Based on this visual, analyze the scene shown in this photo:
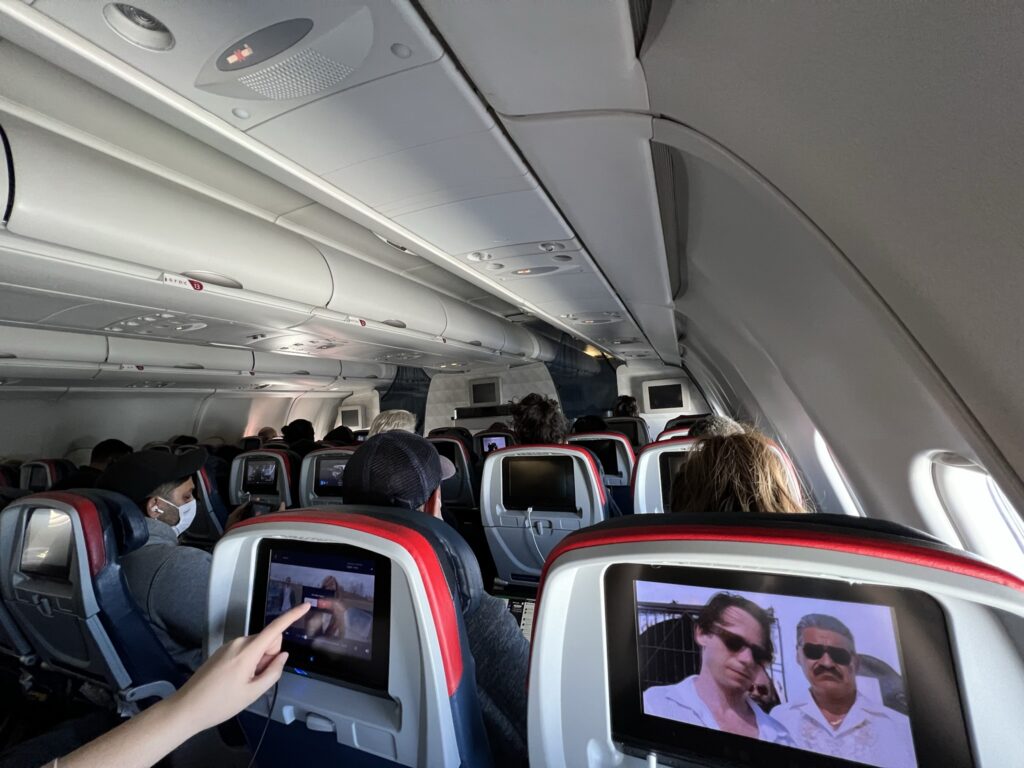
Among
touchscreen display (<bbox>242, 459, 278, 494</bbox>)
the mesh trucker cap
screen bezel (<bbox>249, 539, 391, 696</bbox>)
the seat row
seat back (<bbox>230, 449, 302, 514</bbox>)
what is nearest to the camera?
the seat row

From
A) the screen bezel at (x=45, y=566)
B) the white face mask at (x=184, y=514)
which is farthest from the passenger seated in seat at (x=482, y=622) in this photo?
the white face mask at (x=184, y=514)

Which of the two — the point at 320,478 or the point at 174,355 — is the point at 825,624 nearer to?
the point at 320,478

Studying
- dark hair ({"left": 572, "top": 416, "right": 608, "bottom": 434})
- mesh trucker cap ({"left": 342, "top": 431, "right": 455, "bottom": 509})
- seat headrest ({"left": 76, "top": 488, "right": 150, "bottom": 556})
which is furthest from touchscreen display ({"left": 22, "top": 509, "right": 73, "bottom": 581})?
dark hair ({"left": 572, "top": 416, "right": 608, "bottom": 434})

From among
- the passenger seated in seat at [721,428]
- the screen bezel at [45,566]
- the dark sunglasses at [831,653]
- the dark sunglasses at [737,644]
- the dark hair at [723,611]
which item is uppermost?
the passenger seated in seat at [721,428]

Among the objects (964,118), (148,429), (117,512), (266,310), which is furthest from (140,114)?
(148,429)

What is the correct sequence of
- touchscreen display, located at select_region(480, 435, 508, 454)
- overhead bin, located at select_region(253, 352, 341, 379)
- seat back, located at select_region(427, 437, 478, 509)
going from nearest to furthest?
seat back, located at select_region(427, 437, 478, 509)
touchscreen display, located at select_region(480, 435, 508, 454)
overhead bin, located at select_region(253, 352, 341, 379)

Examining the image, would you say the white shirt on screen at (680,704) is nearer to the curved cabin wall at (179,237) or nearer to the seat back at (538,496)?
the seat back at (538,496)

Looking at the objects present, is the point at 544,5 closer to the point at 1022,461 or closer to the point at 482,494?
the point at 1022,461

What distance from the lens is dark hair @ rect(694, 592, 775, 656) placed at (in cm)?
79

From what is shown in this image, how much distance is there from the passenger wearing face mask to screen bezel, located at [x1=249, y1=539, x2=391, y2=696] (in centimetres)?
105

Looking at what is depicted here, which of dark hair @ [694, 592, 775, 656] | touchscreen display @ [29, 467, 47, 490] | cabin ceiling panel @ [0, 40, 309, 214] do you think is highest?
cabin ceiling panel @ [0, 40, 309, 214]

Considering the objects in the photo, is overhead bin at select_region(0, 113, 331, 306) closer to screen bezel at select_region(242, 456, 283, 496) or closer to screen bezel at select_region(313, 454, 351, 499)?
screen bezel at select_region(313, 454, 351, 499)

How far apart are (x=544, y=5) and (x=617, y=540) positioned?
1307 millimetres

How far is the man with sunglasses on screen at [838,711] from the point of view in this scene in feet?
2.35
